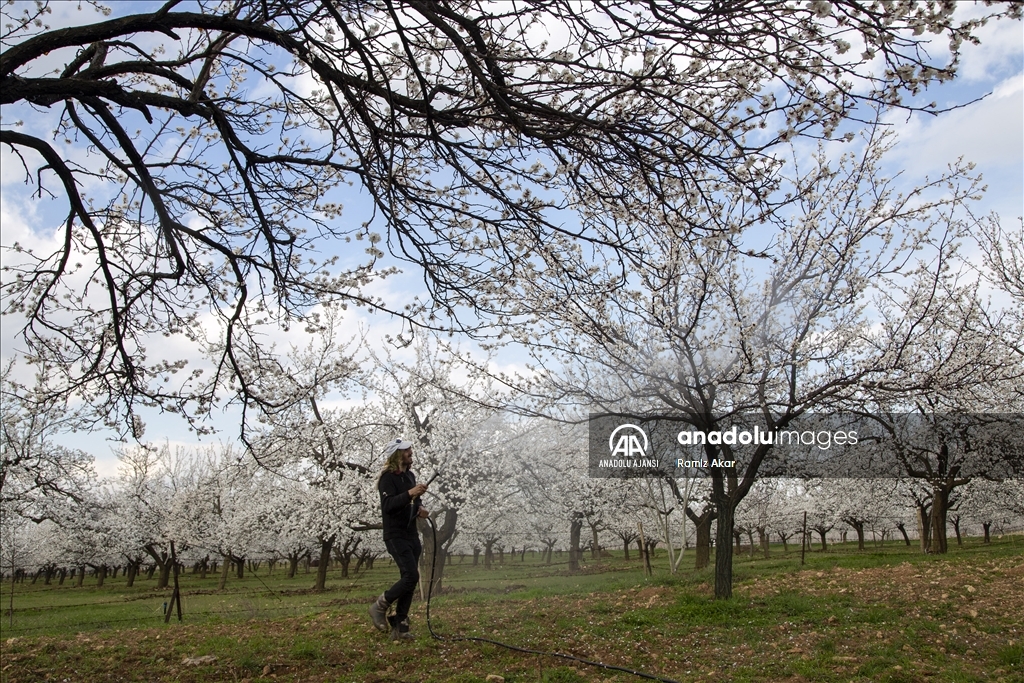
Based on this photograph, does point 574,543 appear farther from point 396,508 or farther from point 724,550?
point 396,508

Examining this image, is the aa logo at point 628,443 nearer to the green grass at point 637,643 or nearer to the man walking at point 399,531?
the green grass at point 637,643

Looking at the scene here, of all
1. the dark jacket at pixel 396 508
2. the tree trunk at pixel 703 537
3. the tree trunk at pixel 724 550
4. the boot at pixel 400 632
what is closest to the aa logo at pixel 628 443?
the tree trunk at pixel 724 550

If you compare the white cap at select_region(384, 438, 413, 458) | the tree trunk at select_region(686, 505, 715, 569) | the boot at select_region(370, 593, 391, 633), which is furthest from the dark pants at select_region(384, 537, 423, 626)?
the tree trunk at select_region(686, 505, 715, 569)

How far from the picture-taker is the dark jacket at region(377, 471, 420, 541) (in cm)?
616

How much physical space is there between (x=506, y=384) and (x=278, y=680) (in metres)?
5.95

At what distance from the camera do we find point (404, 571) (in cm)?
610

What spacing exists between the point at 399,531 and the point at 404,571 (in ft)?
1.30

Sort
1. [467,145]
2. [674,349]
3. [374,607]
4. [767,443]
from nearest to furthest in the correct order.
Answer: [467,145] < [374,607] < [767,443] < [674,349]

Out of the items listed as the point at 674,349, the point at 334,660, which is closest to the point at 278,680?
the point at 334,660

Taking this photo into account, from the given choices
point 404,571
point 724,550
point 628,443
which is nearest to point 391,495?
point 404,571

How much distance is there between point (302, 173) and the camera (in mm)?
5465

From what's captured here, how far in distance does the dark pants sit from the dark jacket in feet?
0.26

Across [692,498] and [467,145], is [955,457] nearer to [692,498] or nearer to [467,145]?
[692,498]

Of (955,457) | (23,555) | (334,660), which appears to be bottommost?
(23,555)
